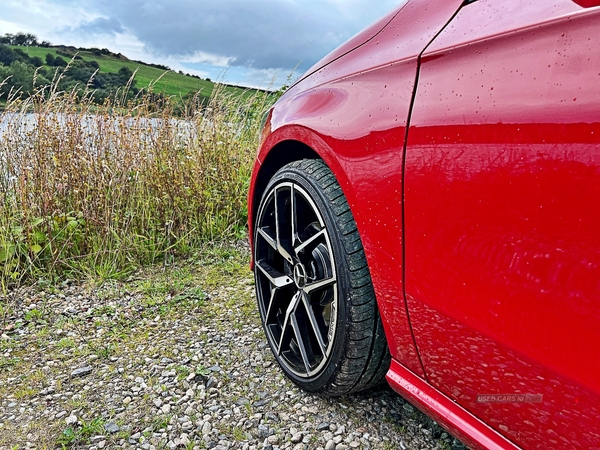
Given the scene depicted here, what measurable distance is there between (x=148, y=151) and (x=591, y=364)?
395 centimetres

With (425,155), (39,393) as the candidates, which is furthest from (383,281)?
(39,393)

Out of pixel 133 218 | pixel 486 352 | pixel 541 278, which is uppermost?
pixel 541 278

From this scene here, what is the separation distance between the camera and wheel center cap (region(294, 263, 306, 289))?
184cm

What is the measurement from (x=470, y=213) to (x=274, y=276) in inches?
47.0

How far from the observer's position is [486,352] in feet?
3.50

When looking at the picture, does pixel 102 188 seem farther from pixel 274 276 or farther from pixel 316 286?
pixel 316 286

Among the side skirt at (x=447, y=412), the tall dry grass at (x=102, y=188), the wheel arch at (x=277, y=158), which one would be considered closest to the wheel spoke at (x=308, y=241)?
the wheel arch at (x=277, y=158)

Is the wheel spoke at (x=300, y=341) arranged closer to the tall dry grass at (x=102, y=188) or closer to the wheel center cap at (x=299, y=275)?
the wheel center cap at (x=299, y=275)

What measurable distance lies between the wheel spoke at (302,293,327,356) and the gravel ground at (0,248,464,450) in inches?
13.7

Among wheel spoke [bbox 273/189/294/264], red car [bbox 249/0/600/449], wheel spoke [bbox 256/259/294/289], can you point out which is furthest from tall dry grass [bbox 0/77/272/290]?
red car [bbox 249/0/600/449]

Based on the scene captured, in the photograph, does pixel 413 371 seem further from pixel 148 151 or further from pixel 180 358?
pixel 148 151

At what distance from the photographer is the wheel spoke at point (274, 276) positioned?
200 centimetres

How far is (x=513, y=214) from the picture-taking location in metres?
0.94

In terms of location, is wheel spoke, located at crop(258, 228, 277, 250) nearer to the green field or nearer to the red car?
the red car
